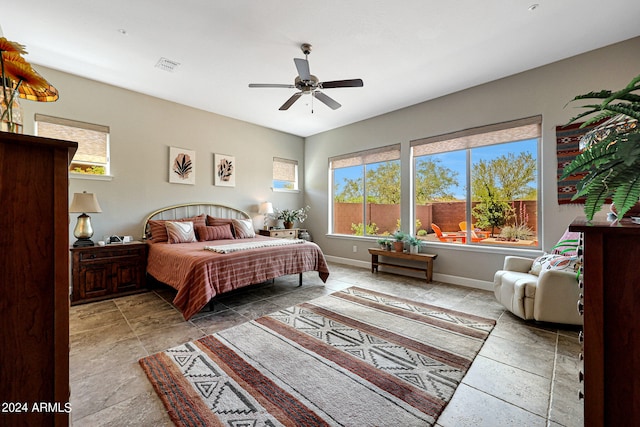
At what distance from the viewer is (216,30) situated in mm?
2734

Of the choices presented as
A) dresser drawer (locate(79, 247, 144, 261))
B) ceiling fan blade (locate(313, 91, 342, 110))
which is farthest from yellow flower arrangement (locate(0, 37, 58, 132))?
dresser drawer (locate(79, 247, 144, 261))

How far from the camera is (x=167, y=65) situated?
11.1 ft

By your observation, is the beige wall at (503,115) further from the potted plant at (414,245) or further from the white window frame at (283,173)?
the white window frame at (283,173)

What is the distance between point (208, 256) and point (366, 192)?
11.8ft

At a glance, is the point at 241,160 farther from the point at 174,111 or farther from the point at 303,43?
the point at 303,43

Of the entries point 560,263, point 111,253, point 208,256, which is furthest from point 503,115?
point 111,253

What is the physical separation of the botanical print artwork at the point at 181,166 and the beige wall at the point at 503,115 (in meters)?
3.14

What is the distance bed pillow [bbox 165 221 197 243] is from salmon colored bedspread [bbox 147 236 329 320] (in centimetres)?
15

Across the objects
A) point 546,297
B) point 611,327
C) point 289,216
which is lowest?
point 546,297

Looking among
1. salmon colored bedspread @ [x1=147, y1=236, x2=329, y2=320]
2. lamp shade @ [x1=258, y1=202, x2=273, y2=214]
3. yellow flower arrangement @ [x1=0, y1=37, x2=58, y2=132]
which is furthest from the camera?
lamp shade @ [x1=258, y1=202, x2=273, y2=214]

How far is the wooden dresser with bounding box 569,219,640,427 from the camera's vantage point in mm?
845

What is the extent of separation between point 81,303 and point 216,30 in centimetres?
358

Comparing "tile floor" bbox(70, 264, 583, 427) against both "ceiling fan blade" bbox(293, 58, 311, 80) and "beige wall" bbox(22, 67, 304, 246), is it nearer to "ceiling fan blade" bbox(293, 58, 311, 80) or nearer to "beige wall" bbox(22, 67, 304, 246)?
"beige wall" bbox(22, 67, 304, 246)

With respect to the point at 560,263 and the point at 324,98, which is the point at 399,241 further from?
the point at 324,98
